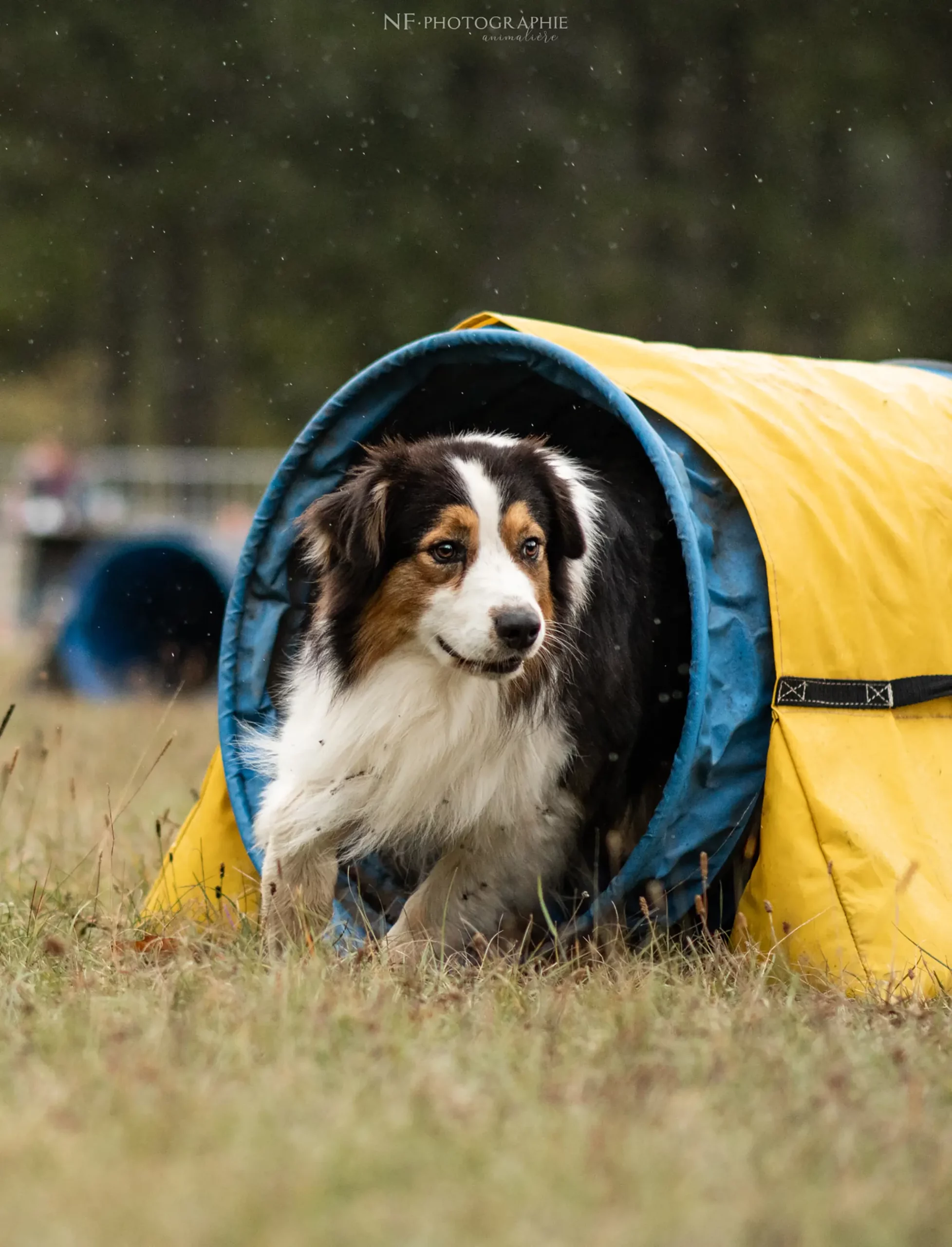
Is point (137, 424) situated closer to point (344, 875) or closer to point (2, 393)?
point (2, 393)

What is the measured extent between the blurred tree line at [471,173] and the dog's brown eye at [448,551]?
17085mm

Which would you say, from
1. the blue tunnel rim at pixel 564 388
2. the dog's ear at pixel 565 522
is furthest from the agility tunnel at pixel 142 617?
the dog's ear at pixel 565 522

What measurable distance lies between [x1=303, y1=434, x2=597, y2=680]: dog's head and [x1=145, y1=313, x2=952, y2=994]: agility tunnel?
1.07 ft

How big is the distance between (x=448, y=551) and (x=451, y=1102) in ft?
5.68

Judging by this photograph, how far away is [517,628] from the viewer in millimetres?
3736

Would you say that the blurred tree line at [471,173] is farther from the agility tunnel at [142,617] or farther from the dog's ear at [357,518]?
the dog's ear at [357,518]

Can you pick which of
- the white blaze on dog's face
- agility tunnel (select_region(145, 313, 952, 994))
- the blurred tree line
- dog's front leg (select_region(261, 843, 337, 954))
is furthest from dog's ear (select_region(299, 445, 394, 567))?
the blurred tree line

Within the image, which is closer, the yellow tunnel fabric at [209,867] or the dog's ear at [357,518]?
the dog's ear at [357,518]

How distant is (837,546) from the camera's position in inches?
163

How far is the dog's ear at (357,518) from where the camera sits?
4047 millimetres

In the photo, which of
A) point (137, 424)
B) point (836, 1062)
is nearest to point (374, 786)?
point (836, 1062)

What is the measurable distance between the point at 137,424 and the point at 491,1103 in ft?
83.9

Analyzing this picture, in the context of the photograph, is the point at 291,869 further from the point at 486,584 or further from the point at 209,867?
the point at 486,584

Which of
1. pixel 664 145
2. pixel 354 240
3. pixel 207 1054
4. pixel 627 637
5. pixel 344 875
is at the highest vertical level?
pixel 664 145
